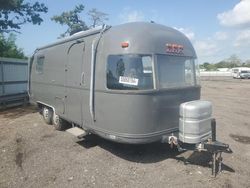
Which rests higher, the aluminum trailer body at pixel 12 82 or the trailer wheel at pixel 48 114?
the aluminum trailer body at pixel 12 82

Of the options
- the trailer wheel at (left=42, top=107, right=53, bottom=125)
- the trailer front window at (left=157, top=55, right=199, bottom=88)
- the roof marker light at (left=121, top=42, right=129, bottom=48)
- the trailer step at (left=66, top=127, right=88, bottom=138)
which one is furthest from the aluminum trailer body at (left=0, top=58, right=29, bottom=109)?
the trailer front window at (left=157, top=55, right=199, bottom=88)

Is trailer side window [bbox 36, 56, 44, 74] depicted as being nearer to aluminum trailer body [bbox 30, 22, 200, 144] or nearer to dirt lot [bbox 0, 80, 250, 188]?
dirt lot [bbox 0, 80, 250, 188]

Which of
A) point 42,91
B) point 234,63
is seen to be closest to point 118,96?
point 42,91

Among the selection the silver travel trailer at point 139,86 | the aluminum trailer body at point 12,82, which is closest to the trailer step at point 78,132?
the silver travel trailer at point 139,86

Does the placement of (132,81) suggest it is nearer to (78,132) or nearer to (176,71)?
(176,71)

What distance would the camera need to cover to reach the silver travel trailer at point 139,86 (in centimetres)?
560

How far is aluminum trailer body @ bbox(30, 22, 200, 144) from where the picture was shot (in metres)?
5.65

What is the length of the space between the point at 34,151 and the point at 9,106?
28.6 ft

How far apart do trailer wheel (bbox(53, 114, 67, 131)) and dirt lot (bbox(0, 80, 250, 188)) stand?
0.28m

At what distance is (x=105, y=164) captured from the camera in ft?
19.8

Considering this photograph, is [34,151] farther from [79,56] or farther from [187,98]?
[187,98]

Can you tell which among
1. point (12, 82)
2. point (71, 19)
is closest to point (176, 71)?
point (12, 82)

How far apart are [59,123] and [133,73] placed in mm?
4003

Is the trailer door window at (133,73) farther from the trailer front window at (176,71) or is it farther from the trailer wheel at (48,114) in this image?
the trailer wheel at (48,114)
